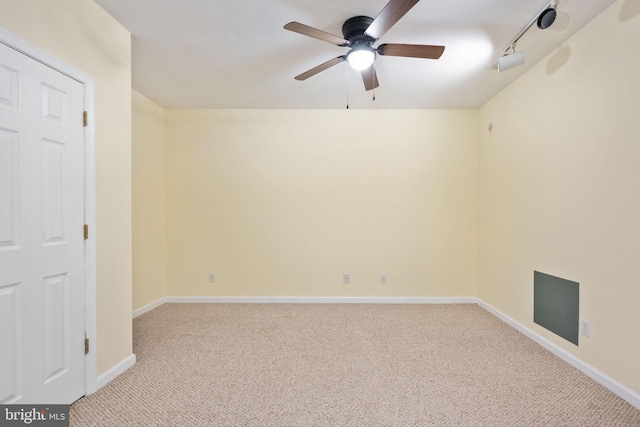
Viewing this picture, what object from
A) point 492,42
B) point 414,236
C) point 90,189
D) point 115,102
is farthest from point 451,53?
point 90,189

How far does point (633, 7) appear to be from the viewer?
1812 millimetres

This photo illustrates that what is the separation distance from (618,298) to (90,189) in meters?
3.58

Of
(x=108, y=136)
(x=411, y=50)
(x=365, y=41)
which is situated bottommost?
(x=108, y=136)

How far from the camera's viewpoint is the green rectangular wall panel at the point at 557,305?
2.27 meters

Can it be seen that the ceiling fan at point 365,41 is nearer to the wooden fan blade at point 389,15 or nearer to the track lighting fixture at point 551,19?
the wooden fan blade at point 389,15

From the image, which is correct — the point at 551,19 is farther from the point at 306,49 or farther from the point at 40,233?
the point at 40,233

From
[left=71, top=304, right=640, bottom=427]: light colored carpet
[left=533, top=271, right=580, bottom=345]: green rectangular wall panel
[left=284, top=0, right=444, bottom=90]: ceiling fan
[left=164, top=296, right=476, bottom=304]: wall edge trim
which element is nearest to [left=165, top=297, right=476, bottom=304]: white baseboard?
[left=164, top=296, right=476, bottom=304]: wall edge trim

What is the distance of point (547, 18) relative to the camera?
6.12 feet

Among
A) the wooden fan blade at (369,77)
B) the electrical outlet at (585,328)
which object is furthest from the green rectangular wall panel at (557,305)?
the wooden fan blade at (369,77)

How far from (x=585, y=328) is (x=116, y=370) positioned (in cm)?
351

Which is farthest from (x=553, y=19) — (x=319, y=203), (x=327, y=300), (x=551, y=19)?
(x=327, y=300)

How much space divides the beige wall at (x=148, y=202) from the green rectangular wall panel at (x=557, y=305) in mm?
4252

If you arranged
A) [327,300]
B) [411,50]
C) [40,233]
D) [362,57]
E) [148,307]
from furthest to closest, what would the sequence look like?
[327,300]
[148,307]
[362,57]
[411,50]
[40,233]

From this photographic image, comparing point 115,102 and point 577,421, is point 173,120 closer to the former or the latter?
point 115,102
